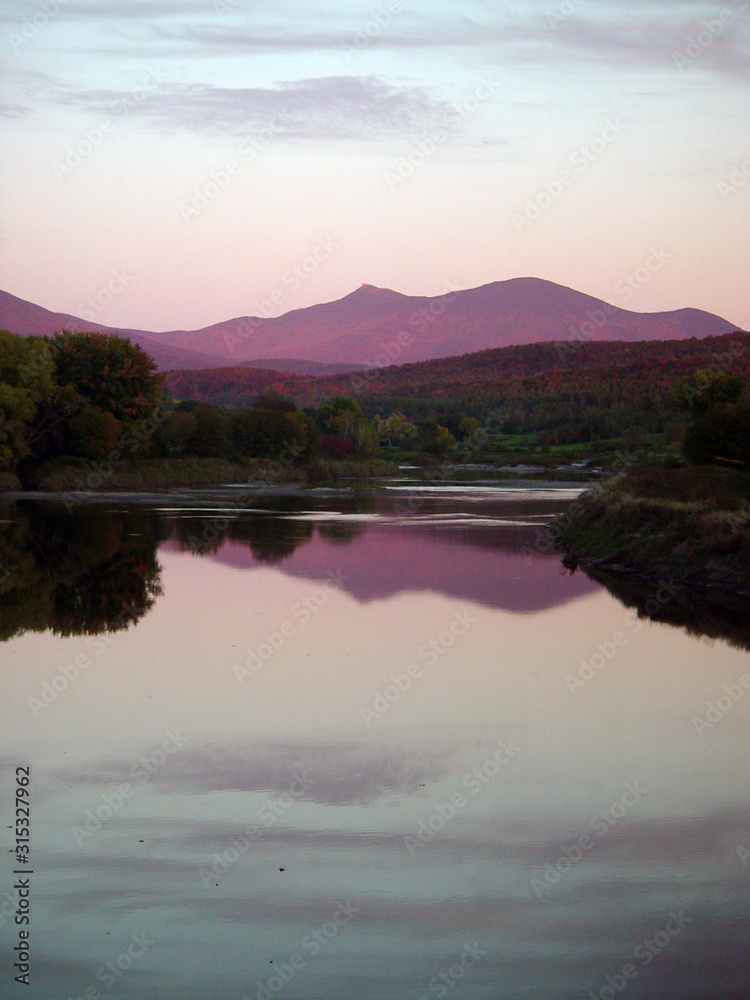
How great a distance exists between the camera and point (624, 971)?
6.15 m

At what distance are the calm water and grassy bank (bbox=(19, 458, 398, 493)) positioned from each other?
1757 inches

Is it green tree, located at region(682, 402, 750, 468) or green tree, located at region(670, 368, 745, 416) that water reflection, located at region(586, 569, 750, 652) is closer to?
green tree, located at region(682, 402, 750, 468)

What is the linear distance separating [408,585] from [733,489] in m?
10.3

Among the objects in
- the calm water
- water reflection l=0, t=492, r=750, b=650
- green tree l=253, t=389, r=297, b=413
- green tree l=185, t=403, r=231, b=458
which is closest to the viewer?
the calm water

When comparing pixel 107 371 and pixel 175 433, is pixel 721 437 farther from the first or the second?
pixel 175 433

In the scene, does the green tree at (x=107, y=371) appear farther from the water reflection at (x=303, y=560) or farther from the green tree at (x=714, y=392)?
the green tree at (x=714, y=392)

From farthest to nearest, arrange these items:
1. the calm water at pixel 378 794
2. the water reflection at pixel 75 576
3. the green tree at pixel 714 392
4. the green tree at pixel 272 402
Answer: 1. the green tree at pixel 272 402
2. the green tree at pixel 714 392
3. the water reflection at pixel 75 576
4. the calm water at pixel 378 794

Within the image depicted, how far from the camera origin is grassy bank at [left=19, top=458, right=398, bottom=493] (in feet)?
214

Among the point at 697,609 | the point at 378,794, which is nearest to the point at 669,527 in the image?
the point at 697,609

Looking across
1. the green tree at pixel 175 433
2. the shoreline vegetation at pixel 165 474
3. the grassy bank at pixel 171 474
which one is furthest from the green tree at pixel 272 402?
the green tree at pixel 175 433

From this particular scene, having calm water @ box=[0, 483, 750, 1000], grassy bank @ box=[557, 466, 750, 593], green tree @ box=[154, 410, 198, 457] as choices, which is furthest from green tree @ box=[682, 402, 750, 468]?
green tree @ box=[154, 410, 198, 457]

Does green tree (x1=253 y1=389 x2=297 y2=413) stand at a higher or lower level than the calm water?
higher

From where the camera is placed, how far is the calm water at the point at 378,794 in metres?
6.23

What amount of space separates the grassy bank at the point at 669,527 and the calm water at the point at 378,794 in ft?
6.93
